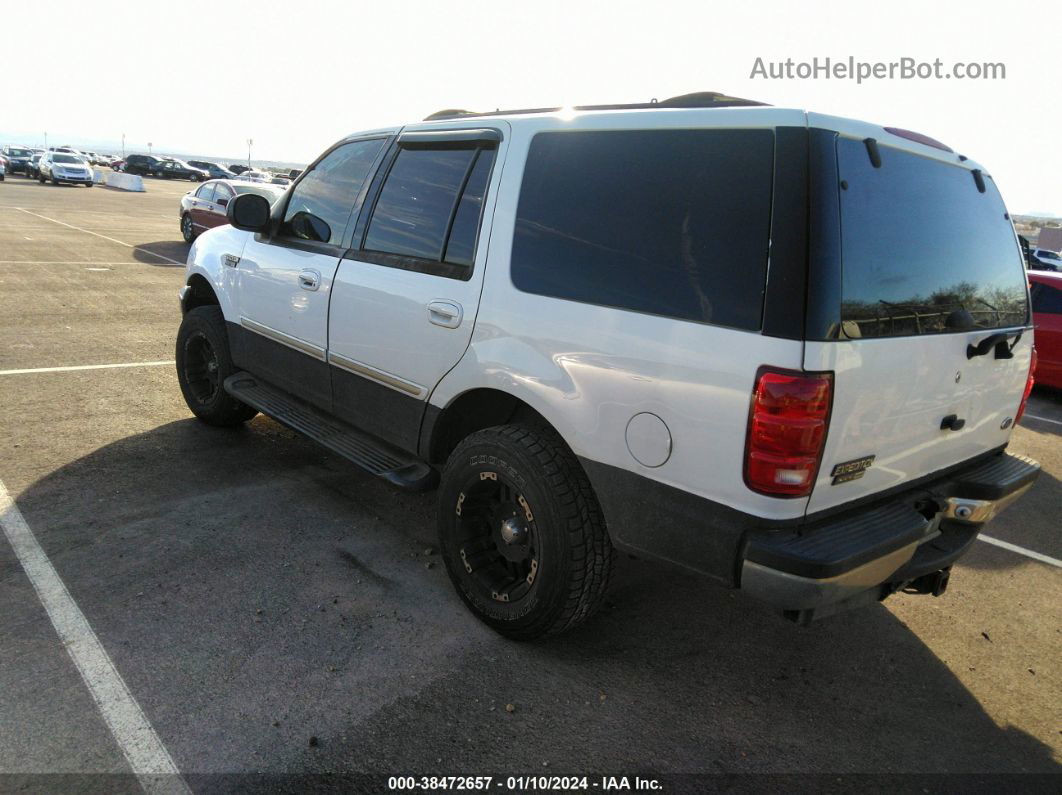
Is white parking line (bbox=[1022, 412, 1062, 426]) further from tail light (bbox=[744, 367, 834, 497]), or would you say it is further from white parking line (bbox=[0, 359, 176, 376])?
white parking line (bbox=[0, 359, 176, 376])

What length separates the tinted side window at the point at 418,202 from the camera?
136 inches

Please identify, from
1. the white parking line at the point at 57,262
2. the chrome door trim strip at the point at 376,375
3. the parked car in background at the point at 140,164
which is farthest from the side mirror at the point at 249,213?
the parked car in background at the point at 140,164

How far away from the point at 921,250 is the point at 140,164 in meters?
67.2

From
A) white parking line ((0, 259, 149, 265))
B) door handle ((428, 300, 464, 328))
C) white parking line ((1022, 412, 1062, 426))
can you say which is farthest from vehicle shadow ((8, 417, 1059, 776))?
white parking line ((0, 259, 149, 265))

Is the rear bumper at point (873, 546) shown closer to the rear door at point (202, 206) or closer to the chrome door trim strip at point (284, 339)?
the chrome door trim strip at point (284, 339)

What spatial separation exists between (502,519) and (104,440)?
3.28 metres

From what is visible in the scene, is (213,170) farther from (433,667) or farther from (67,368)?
(433,667)

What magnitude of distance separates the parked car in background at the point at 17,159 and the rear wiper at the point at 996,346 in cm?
6043

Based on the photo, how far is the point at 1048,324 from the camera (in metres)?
8.76

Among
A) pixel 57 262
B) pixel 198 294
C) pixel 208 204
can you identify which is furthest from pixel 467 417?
pixel 208 204

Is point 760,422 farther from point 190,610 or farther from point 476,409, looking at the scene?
point 190,610

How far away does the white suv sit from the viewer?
234 centimetres

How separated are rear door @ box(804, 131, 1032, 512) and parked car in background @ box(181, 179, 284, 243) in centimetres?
1582

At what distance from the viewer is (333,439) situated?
157 inches
